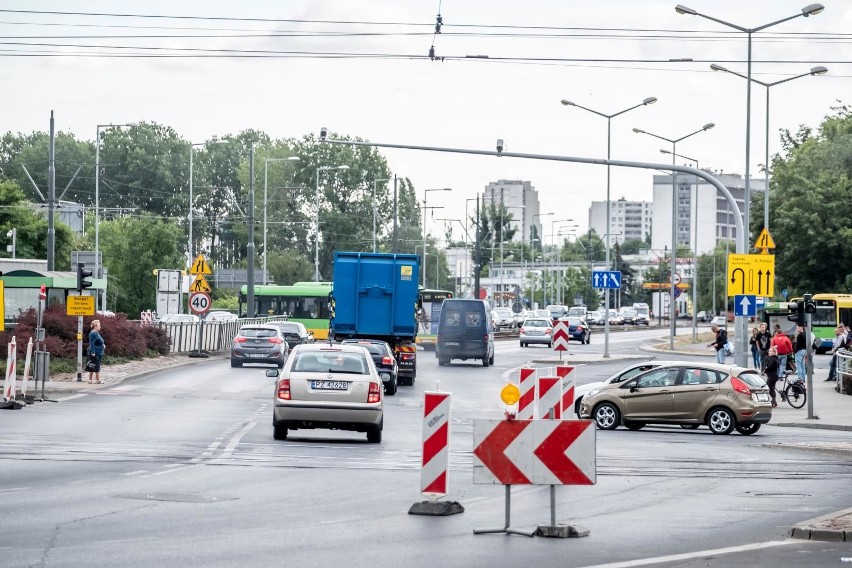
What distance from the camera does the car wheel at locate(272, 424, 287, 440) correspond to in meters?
23.3

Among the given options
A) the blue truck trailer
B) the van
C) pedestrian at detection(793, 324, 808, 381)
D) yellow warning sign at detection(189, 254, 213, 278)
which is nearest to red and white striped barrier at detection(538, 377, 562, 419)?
pedestrian at detection(793, 324, 808, 381)

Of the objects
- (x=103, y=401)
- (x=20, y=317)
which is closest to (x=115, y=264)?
(x=20, y=317)

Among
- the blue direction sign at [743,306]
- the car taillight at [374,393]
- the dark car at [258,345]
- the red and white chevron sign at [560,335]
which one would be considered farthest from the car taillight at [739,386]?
the dark car at [258,345]

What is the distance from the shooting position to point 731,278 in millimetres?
35250

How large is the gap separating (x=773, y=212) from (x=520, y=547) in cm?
7640

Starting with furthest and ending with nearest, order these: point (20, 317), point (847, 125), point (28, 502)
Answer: point (847, 125), point (20, 317), point (28, 502)

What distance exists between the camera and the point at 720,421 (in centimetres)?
2945

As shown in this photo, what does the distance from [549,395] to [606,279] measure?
38.7 meters

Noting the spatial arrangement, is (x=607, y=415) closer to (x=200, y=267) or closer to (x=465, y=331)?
(x=200, y=267)

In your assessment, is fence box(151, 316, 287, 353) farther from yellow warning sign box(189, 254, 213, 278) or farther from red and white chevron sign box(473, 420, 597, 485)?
red and white chevron sign box(473, 420, 597, 485)

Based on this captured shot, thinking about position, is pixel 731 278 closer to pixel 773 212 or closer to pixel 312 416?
pixel 312 416

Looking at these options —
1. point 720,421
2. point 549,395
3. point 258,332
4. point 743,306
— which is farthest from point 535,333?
point 549,395

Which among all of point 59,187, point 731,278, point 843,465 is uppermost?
point 59,187

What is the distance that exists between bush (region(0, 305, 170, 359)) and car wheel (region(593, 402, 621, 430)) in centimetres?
1553
